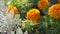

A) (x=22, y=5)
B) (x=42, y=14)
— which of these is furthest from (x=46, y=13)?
(x=22, y=5)

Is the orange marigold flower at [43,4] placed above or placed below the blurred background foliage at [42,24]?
above

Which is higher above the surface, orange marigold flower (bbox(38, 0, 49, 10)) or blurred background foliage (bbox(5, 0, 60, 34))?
orange marigold flower (bbox(38, 0, 49, 10))

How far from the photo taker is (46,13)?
71 cm

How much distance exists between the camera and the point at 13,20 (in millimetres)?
668

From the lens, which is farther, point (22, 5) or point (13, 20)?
point (22, 5)

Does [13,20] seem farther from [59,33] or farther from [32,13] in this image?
[59,33]

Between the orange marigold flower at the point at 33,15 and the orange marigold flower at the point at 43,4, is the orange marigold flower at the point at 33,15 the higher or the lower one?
the lower one

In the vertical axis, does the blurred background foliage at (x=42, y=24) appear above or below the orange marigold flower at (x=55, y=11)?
below

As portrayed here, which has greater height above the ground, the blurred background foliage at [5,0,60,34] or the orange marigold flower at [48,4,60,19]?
the orange marigold flower at [48,4,60,19]

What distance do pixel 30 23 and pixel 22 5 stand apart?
0.13 m

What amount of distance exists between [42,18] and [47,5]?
6cm

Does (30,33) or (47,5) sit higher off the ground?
(47,5)

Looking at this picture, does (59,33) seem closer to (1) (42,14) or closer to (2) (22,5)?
(1) (42,14)

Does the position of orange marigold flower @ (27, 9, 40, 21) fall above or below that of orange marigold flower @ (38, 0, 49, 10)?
below
